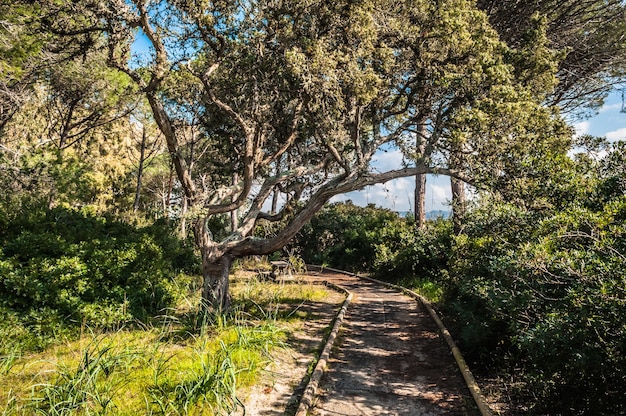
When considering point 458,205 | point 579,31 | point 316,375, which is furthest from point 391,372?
point 579,31

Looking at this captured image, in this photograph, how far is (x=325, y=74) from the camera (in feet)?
29.6

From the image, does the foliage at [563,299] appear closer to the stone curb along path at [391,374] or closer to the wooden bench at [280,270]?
the stone curb along path at [391,374]

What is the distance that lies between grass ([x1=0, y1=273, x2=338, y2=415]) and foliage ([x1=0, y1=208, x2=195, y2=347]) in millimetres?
573

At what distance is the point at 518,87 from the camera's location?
10.2 meters

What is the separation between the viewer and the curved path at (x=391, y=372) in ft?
18.9

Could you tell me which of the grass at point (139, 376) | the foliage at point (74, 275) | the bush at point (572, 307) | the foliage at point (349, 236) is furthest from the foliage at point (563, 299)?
the foliage at point (349, 236)

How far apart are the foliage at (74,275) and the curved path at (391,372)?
4.63 meters

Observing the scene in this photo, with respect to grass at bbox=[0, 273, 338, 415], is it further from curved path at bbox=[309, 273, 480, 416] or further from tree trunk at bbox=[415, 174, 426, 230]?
tree trunk at bbox=[415, 174, 426, 230]

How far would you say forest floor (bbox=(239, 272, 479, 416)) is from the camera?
5715mm

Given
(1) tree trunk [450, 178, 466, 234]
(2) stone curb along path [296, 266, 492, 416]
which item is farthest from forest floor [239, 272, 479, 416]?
(1) tree trunk [450, 178, 466, 234]

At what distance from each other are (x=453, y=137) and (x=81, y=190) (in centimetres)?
1324

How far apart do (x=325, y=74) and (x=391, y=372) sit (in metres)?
6.40

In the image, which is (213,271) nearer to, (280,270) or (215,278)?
(215,278)

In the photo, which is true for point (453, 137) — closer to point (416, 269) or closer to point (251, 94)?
point (251, 94)
